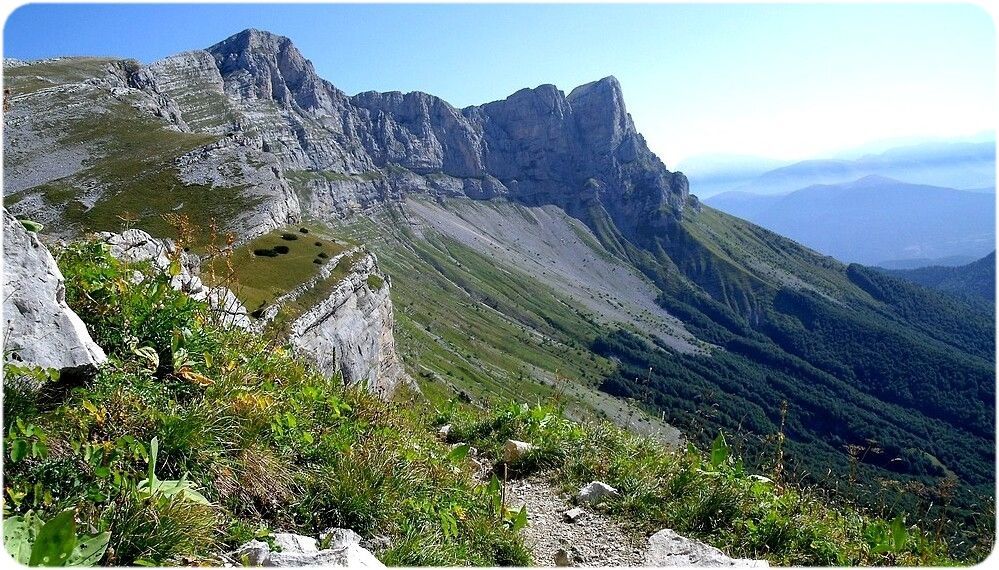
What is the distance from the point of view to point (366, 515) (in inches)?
213

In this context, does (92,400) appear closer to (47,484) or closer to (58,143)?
(47,484)

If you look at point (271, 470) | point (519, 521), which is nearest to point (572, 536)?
point (519, 521)

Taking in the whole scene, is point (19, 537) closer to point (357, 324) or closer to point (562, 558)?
point (562, 558)

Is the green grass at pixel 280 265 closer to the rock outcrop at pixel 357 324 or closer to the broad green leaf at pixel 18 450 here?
the rock outcrop at pixel 357 324

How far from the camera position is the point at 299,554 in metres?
4.37

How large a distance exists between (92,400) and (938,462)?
231 m

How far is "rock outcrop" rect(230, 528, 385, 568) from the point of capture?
4.26m

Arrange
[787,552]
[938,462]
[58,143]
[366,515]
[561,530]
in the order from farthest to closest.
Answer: [938,462]
[58,143]
[561,530]
[787,552]
[366,515]

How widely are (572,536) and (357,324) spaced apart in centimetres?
7422

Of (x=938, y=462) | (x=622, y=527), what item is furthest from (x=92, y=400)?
(x=938, y=462)

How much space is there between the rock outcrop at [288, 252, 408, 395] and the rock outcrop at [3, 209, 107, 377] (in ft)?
181

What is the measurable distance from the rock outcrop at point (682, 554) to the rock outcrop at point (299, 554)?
339 cm

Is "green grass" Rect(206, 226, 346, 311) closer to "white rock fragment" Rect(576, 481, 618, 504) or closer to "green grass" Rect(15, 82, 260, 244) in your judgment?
"green grass" Rect(15, 82, 260, 244)

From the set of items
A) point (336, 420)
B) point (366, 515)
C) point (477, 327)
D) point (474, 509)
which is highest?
point (336, 420)
